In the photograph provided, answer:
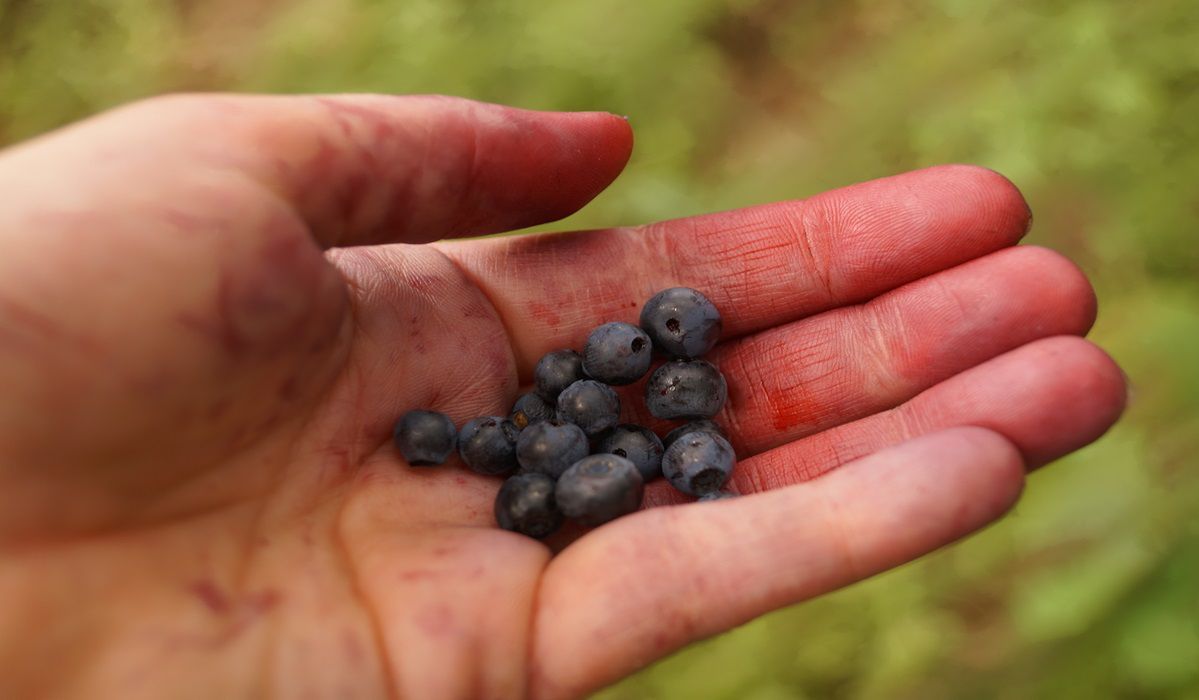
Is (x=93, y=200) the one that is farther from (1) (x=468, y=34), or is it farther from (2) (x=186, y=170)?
(1) (x=468, y=34)

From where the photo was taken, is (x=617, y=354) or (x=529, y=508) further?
(x=617, y=354)

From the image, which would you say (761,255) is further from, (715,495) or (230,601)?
(230,601)

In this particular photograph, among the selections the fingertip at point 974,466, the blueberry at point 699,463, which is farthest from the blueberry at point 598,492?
the fingertip at point 974,466

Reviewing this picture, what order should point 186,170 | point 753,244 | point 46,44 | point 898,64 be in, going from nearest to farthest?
1. point 186,170
2. point 753,244
3. point 898,64
4. point 46,44

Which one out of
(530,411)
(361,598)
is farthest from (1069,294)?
(361,598)

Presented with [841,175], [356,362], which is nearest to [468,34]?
[841,175]

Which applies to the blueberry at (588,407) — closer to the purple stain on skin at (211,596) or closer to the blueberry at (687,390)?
the blueberry at (687,390)
